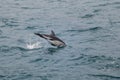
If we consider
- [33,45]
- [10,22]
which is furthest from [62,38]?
[10,22]

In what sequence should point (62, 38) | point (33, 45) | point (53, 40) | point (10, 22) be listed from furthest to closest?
point (10, 22) → point (62, 38) → point (33, 45) → point (53, 40)

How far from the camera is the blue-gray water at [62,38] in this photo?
42.9 feet

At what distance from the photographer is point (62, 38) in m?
17.1

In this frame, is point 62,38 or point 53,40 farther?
point 62,38

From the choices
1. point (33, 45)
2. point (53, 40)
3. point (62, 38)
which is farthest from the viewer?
point (62, 38)

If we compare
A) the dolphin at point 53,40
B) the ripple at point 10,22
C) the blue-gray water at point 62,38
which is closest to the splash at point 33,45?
the blue-gray water at point 62,38

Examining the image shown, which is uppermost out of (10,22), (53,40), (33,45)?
(10,22)

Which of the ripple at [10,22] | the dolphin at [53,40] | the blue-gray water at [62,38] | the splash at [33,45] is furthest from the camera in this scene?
the ripple at [10,22]

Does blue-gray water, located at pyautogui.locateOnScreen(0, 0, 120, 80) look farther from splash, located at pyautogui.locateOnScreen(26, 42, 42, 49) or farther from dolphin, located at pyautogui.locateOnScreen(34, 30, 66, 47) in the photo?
dolphin, located at pyautogui.locateOnScreen(34, 30, 66, 47)

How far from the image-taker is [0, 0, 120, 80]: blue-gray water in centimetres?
1309

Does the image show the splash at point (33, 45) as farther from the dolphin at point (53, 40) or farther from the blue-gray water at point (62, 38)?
the dolphin at point (53, 40)

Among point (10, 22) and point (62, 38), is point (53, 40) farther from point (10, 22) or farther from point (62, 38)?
point (10, 22)

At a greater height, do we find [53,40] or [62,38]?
[53,40]

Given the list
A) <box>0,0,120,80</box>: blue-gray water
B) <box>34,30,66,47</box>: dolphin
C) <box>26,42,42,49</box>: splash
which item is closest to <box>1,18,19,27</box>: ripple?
<box>0,0,120,80</box>: blue-gray water
